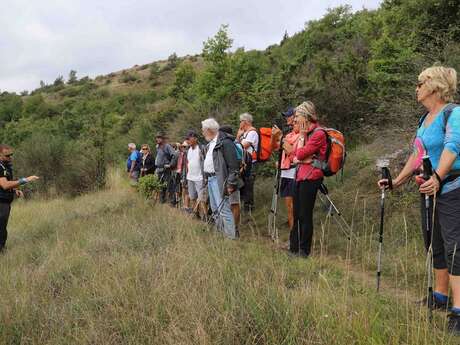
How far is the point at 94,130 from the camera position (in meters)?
17.0

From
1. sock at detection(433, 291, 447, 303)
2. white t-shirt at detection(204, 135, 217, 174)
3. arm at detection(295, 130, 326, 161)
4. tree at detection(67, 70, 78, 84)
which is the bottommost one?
sock at detection(433, 291, 447, 303)

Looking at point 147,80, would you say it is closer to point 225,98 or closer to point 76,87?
point 76,87

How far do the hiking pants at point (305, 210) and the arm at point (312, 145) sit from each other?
13.0 inches

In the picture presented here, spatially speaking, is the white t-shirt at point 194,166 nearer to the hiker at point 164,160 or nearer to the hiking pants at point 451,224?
the hiker at point 164,160

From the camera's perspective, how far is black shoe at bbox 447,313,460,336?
2.88m

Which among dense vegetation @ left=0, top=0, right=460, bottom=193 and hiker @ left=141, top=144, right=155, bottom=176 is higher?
dense vegetation @ left=0, top=0, right=460, bottom=193

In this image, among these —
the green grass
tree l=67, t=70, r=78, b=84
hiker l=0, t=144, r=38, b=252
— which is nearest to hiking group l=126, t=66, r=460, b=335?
the green grass

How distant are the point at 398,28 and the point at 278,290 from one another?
986 centimetres

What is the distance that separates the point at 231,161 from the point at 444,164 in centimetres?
339

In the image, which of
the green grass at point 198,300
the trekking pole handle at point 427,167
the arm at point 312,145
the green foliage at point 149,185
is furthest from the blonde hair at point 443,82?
the green foliage at point 149,185

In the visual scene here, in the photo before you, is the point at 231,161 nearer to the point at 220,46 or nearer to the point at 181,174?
the point at 181,174

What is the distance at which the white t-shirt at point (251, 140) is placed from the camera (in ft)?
23.9

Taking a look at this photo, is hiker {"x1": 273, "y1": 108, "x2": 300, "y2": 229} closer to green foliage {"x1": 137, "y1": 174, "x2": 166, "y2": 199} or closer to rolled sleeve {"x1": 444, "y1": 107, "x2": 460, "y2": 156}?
rolled sleeve {"x1": 444, "y1": 107, "x2": 460, "y2": 156}

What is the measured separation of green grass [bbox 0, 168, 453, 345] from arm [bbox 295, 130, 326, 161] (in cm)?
123
